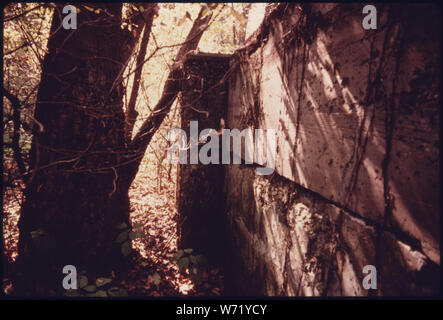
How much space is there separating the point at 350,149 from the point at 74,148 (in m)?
2.68

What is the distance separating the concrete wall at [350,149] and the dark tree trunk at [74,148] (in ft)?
5.53

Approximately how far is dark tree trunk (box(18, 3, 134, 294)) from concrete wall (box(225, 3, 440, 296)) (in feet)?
5.53

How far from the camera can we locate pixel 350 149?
4.06 ft

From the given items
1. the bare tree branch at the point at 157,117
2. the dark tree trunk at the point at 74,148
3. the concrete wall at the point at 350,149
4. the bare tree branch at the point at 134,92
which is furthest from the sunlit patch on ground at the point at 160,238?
the concrete wall at the point at 350,149

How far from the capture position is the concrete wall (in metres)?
0.90

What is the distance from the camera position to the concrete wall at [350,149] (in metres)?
0.90

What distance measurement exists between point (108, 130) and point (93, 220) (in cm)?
112

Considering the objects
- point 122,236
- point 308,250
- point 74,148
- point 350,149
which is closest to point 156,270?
point 122,236

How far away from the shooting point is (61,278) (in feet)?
9.09

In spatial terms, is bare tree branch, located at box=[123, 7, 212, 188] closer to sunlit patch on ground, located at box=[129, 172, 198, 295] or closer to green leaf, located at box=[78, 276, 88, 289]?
sunlit patch on ground, located at box=[129, 172, 198, 295]

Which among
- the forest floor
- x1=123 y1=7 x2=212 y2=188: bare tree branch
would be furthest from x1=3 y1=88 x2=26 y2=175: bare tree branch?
x1=123 y1=7 x2=212 y2=188: bare tree branch

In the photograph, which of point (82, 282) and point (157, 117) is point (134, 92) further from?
point (82, 282)

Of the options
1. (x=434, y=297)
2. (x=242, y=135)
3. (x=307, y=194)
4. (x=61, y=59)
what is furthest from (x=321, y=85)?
(x=61, y=59)

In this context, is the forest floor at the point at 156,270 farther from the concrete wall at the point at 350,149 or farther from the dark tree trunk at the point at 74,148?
the concrete wall at the point at 350,149
